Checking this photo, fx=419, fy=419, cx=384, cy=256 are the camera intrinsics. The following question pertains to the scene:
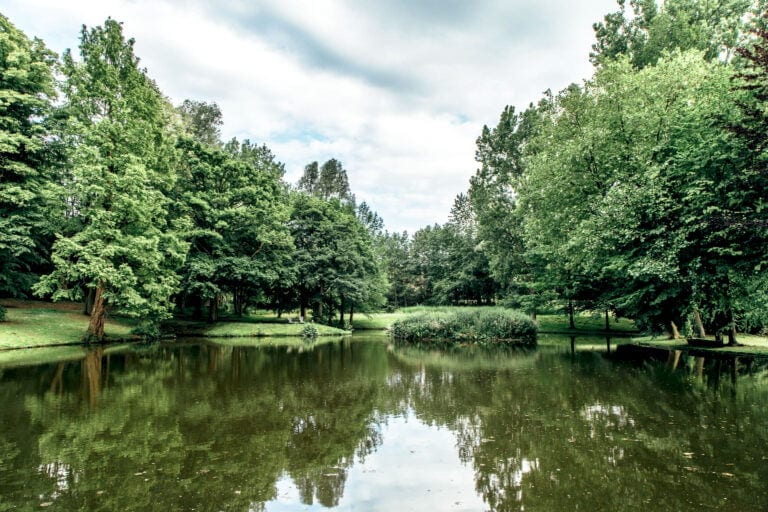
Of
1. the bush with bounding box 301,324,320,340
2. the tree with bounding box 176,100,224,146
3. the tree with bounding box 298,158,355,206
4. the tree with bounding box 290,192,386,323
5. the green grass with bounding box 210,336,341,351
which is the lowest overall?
the green grass with bounding box 210,336,341,351

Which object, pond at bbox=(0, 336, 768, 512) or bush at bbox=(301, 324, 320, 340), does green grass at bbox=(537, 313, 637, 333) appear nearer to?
bush at bbox=(301, 324, 320, 340)

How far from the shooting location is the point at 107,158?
22891 millimetres

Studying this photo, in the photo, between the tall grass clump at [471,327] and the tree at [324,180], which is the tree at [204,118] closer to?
the tree at [324,180]

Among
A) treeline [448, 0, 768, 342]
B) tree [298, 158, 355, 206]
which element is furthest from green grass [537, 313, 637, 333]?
tree [298, 158, 355, 206]

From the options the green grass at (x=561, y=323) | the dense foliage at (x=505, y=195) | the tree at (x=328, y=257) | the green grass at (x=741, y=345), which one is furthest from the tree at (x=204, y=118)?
the green grass at (x=741, y=345)

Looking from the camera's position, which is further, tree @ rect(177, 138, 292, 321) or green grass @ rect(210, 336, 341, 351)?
tree @ rect(177, 138, 292, 321)

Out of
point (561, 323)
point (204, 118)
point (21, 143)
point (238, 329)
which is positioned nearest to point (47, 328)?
point (21, 143)

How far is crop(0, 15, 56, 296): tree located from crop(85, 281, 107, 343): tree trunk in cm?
403

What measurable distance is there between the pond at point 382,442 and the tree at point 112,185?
10.5 metres

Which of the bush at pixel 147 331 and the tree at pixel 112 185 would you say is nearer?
the tree at pixel 112 185

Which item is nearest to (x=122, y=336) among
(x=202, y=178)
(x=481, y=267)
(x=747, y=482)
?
A: (x=202, y=178)

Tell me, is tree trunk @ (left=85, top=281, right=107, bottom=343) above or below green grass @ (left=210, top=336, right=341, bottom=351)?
above

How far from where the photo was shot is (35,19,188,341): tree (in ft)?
71.0

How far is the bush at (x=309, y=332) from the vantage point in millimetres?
30906
